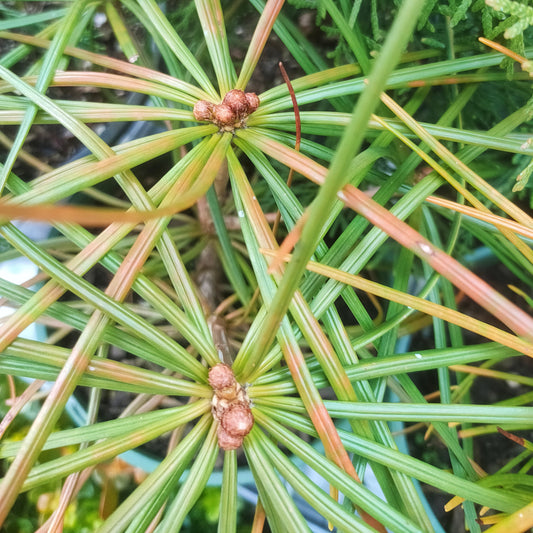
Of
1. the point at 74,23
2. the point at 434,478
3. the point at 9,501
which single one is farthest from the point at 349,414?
the point at 74,23

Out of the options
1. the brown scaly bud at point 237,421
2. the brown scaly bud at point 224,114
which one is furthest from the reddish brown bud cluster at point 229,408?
the brown scaly bud at point 224,114

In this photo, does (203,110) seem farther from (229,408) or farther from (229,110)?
(229,408)

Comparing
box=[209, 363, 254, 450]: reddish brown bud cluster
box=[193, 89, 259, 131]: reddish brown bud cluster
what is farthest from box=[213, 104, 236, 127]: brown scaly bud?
box=[209, 363, 254, 450]: reddish brown bud cluster

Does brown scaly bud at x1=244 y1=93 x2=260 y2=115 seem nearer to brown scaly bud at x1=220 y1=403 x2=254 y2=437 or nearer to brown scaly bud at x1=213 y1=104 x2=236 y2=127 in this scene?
brown scaly bud at x1=213 y1=104 x2=236 y2=127

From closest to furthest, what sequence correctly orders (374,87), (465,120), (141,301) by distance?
(374,87) < (465,120) < (141,301)

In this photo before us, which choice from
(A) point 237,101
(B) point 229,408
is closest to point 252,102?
(A) point 237,101

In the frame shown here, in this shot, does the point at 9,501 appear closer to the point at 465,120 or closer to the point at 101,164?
the point at 101,164

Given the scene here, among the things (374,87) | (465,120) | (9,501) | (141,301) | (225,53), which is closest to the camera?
(374,87)

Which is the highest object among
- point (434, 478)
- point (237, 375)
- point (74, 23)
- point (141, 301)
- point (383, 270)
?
point (74, 23)
